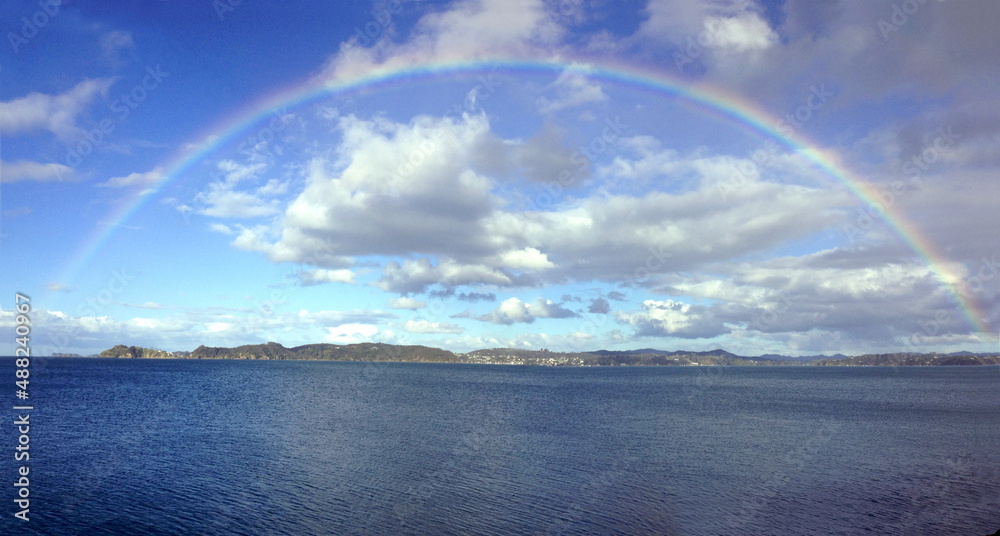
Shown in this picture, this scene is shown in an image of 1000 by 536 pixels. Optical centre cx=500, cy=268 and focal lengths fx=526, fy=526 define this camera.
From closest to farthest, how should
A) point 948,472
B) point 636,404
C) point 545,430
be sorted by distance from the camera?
point 948,472, point 545,430, point 636,404

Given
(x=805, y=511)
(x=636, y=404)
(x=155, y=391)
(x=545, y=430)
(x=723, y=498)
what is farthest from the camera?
(x=155, y=391)

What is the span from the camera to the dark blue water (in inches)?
1305

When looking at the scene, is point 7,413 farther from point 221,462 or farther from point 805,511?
point 805,511

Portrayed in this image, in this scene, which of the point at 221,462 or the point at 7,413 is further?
the point at 7,413

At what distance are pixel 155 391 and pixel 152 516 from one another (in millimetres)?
105437

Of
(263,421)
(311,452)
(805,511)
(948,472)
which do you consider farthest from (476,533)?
(263,421)

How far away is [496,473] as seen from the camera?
45094mm

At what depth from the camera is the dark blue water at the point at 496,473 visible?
109ft

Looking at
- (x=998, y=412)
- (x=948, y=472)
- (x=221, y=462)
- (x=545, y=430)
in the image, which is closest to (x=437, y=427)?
(x=545, y=430)

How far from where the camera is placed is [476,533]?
103 ft

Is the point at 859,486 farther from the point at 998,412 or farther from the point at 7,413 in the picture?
the point at 7,413

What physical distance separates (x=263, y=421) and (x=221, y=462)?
27651mm

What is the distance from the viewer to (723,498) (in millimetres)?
38844

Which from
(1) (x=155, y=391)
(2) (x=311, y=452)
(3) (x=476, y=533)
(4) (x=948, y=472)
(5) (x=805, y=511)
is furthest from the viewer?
(1) (x=155, y=391)
